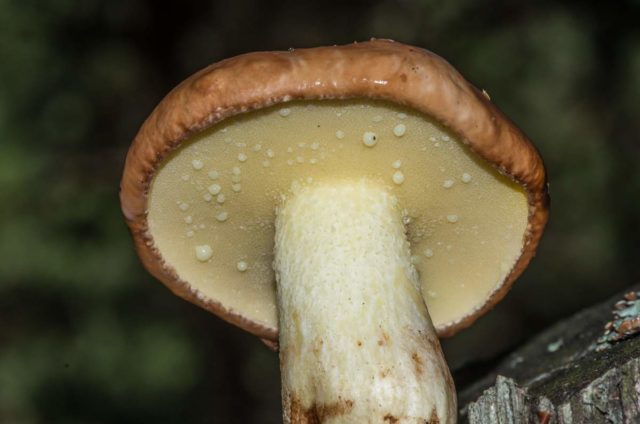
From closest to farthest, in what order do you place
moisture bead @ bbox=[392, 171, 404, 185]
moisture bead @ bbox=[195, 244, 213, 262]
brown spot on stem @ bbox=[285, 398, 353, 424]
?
1. brown spot on stem @ bbox=[285, 398, 353, 424]
2. moisture bead @ bbox=[392, 171, 404, 185]
3. moisture bead @ bbox=[195, 244, 213, 262]

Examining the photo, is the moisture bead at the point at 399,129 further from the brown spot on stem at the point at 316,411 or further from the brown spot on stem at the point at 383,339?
the brown spot on stem at the point at 316,411

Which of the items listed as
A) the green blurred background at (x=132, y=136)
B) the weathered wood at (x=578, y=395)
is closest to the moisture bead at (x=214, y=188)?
the weathered wood at (x=578, y=395)

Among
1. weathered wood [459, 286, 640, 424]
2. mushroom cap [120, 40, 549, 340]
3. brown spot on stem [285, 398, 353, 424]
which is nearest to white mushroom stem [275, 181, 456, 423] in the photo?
brown spot on stem [285, 398, 353, 424]

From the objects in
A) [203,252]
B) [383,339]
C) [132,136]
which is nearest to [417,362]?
[383,339]

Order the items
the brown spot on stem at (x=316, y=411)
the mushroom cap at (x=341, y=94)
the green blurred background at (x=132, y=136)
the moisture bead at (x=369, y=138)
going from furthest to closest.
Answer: the green blurred background at (x=132, y=136), the moisture bead at (x=369, y=138), the brown spot on stem at (x=316, y=411), the mushroom cap at (x=341, y=94)

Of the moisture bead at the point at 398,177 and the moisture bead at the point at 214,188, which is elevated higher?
the moisture bead at the point at 398,177

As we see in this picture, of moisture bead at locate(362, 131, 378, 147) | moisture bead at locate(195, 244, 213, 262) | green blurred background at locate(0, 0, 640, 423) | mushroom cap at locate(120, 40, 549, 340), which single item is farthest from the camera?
green blurred background at locate(0, 0, 640, 423)

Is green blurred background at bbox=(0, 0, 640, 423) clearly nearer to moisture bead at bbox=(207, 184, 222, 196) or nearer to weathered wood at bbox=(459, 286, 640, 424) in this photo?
moisture bead at bbox=(207, 184, 222, 196)

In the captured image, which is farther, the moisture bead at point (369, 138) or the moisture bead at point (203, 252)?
the moisture bead at point (203, 252)
